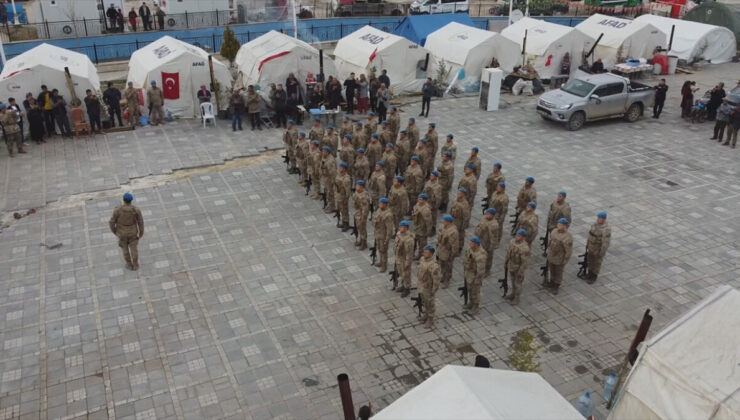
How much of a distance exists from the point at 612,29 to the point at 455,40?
726 cm

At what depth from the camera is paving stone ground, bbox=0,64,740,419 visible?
8.66m

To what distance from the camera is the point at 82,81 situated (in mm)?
17453

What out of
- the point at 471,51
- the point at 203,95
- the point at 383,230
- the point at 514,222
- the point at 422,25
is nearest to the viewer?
the point at 383,230

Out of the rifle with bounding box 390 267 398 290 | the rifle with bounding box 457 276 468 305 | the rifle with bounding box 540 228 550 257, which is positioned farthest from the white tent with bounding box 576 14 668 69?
the rifle with bounding box 390 267 398 290

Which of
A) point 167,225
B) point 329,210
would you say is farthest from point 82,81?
point 329,210

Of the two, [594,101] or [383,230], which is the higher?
[594,101]

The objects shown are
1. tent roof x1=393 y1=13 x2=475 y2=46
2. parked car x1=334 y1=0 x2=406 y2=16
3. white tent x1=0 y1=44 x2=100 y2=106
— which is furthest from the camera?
parked car x1=334 y1=0 x2=406 y2=16

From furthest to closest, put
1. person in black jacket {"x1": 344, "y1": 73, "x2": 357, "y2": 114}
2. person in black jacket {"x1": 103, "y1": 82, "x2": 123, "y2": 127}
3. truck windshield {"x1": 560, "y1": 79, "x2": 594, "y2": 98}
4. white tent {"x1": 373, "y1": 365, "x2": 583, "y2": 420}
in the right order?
person in black jacket {"x1": 344, "y1": 73, "x2": 357, "y2": 114}, truck windshield {"x1": 560, "y1": 79, "x2": 594, "y2": 98}, person in black jacket {"x1": 103, "y1": 82, "x2": 123, "y2": 127}, white tent {"x1": 373, "y1": 365, "x2": 583, "y2": 420}

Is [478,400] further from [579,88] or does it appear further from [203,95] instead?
[579,88]

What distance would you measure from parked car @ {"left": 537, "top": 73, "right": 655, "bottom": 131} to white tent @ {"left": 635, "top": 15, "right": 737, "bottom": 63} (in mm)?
8911

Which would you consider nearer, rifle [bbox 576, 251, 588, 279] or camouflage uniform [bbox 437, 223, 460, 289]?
camouflage uniform [bbox 437, 223, 460, 289]

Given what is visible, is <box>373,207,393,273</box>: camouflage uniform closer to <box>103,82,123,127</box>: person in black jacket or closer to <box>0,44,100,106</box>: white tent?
<box>103,82,123,127</box>: person in black jacket

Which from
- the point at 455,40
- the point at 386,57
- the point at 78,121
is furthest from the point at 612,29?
the point at 78,121

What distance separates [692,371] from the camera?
6.18 metres
